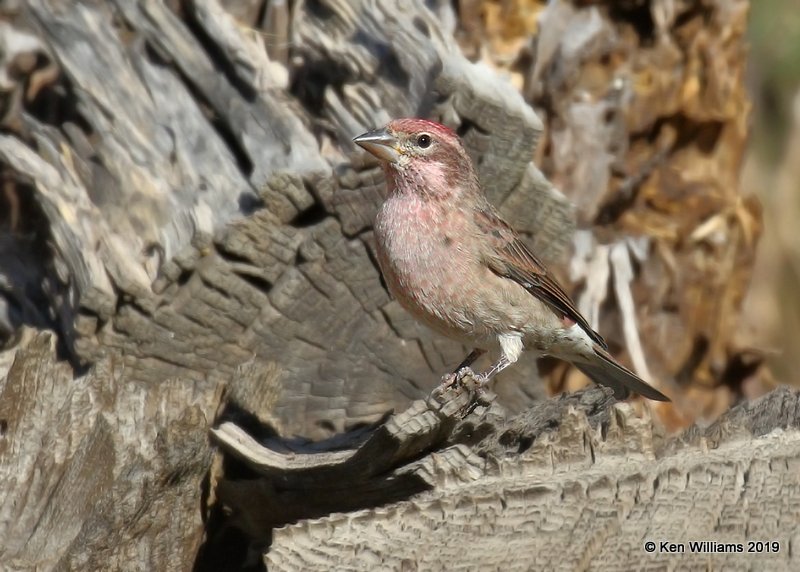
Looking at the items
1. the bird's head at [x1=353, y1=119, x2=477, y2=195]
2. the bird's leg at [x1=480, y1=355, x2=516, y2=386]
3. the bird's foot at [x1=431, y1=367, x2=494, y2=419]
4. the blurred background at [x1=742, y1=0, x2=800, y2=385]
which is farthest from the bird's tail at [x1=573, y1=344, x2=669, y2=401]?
the blurred background at [x1=742, y1=0, x2=800, y2=385]

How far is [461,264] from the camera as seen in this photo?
5691 millimetres

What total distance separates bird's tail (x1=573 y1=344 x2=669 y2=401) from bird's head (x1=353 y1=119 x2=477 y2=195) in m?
1.06

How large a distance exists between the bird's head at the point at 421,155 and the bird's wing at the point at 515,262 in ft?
0.64

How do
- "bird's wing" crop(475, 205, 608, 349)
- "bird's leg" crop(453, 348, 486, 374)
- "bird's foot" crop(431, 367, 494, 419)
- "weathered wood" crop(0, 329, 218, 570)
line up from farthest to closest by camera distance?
"bird's leg" crop(453, 348, 486, 374) → "bird's wing" crop(475, 205, 608, 349) → "bird's foot" crop(431, 367, 494, 419) → "weathered wood" crop(0, 329, 218, 570)

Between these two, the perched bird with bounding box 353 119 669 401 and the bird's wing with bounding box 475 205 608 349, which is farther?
the bird's wing with bounding box 475 205 608 349

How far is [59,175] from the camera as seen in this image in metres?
5.85

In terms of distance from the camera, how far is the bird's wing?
19.0ft

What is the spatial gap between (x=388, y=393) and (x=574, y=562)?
90.1 inches

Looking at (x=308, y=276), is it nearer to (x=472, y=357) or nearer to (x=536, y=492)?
(x=472, y=357)

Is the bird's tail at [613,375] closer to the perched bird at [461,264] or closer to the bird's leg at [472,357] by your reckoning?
the perched bird at [461,264]

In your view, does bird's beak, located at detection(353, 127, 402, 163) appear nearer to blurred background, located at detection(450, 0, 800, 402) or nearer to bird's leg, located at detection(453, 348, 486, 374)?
bird's leg, located at detection(453, 348, 486, 374)

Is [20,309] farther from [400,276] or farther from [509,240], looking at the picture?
[509,240]

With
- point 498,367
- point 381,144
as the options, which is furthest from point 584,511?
point 381,144

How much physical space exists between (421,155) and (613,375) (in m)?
1.51
